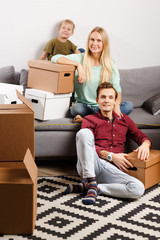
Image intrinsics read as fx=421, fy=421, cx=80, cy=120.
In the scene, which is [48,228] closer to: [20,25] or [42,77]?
[42,77]

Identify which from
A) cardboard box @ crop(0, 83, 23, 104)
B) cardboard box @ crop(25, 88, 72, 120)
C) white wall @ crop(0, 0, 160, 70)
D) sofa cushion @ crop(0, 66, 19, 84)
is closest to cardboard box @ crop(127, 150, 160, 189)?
cardboard box @ crop(25, 88, 72, 120)

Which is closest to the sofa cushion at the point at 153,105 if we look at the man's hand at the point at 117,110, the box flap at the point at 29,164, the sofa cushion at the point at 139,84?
the sofa cushion at the point at 139,84

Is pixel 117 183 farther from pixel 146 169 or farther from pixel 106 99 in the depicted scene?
pixel 106 99

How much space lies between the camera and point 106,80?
320cm

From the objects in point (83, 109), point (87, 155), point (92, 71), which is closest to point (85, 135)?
point (87, 155)

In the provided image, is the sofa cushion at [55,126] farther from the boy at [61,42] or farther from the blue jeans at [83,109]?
the boy at [61,42]

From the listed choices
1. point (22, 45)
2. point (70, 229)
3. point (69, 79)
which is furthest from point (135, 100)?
point (70, 229)

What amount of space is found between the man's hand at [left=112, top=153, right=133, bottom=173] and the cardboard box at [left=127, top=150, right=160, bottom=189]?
0.03 m

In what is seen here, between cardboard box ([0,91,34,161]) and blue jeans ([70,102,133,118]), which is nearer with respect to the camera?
cardboard box ([0,91,34,161])

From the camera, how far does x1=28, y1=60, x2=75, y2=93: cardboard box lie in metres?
3.06

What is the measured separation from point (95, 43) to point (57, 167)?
3.22 feet

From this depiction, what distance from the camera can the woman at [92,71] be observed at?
3.14 meters

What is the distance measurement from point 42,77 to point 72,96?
41 centimetres

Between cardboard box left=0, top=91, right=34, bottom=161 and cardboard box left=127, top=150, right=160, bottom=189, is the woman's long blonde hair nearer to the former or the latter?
cardboard box left=127, top=150, right=160, bottom=189
